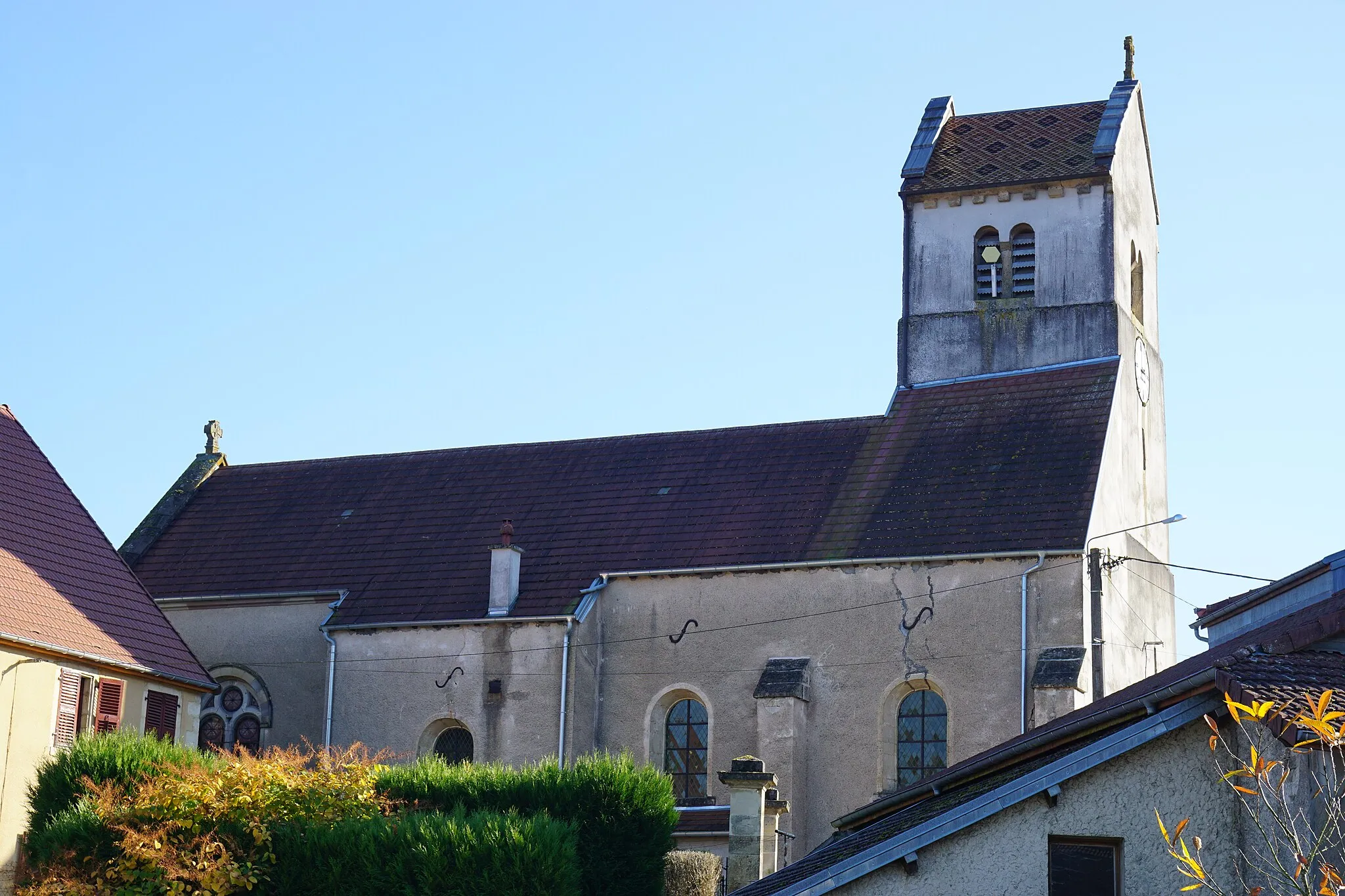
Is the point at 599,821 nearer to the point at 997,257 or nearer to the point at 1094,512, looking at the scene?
the point at 1094,512

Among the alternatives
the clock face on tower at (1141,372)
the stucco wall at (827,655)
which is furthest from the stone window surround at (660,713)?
the clock face on tower at (1141,372)

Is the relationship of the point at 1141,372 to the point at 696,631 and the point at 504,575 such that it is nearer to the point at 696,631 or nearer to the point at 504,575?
the point at 696,631

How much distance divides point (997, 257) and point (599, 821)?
16033mm

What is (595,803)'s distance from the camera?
925 inches

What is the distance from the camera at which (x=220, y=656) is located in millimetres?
34281

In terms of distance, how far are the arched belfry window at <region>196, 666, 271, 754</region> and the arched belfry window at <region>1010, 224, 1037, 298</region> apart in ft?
53.7

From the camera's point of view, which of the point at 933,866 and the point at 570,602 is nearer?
the point at 933,866

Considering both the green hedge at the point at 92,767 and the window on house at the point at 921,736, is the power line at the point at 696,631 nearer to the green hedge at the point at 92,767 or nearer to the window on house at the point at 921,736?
the window on house at the point at 921,736

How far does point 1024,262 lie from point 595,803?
16.0 meters

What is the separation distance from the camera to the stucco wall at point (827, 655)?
28375mm

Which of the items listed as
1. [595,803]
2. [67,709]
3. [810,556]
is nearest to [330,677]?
[67,709]

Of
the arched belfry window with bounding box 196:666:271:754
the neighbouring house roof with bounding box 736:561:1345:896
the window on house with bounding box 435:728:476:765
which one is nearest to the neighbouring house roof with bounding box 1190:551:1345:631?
the neighbouring house roof with bounding box 736:561:1345:896

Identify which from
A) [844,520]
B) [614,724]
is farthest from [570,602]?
[844,520]

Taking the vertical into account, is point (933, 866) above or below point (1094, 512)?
below
